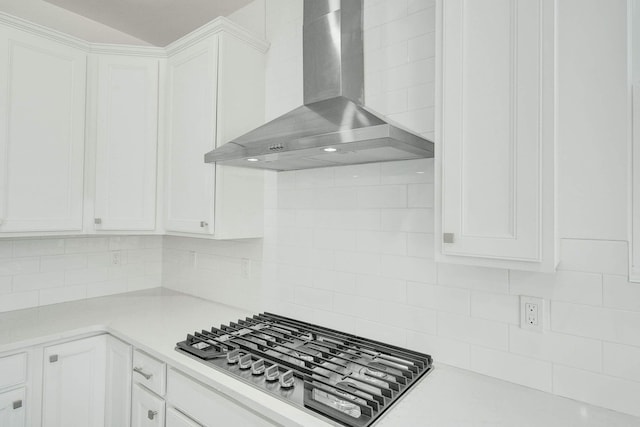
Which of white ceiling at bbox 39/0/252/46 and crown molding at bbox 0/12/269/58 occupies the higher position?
white ceiling at bbox 39/0/252/46

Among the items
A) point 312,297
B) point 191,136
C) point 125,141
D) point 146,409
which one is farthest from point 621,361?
→ point 125,141

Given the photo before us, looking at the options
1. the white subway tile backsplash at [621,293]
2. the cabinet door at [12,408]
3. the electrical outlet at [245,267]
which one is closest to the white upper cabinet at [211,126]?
the electrical outlet at [245,267]

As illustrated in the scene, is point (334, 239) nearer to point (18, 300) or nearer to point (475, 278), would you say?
point (475, 278)

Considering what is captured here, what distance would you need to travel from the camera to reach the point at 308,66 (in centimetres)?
160

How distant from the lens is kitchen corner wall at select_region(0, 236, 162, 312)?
2.20 metres

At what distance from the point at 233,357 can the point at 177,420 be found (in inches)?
15.7

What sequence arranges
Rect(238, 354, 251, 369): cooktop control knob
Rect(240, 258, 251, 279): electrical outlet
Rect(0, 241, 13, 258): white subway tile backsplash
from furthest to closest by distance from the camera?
1. Rect(240, 258, 251, 279): electrical outlet
2. Rect(0, 241, 13, 258): white subway tile backsplash
3. Rect(238, 354, 251, 369): cooktop control knob

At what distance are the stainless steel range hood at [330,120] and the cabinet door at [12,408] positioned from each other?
1444 millimetres

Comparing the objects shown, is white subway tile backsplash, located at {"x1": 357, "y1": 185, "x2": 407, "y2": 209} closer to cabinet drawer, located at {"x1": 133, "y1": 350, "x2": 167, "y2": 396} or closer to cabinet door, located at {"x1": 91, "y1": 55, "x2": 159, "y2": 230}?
cabinet drawer, located at {"x1": 133, "y1": 350, "x2": 167, "y2": 396}

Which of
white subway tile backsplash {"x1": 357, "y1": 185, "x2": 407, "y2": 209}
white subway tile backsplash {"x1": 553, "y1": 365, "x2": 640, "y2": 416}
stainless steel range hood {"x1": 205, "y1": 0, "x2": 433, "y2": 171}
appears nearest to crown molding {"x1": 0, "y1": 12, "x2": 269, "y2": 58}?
stainless steel range hood {"x1": 205, "y1": 0, "x2": 433, "y2": 171}

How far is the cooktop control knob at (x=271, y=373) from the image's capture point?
130 cm

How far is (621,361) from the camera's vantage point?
1132mm

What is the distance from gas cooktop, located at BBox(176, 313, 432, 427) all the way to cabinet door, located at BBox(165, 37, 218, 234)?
653 mm

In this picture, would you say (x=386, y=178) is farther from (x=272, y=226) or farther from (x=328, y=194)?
(x=272, y=226)
